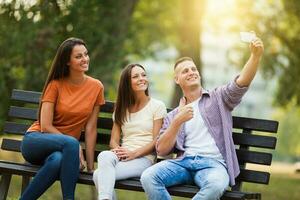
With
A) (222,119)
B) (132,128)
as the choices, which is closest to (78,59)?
(132,128)

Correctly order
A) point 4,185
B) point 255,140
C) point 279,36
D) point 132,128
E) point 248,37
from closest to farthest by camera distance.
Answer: point 248,37 < point 255,140 < point 132,128 < point 4,185 < point 279,36

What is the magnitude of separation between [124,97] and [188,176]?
3.18 ft

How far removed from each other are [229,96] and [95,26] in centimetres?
627

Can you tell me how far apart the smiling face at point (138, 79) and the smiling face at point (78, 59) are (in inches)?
16.7

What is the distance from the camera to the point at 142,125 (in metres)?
6.30

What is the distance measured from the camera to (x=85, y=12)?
1153 centimetres

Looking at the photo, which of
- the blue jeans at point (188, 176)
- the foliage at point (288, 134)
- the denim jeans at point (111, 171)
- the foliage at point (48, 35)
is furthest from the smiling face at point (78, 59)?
the foliage at point (288, 134)

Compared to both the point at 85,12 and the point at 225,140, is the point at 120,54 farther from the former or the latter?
the point at 225,140

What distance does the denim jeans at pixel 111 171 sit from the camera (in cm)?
577

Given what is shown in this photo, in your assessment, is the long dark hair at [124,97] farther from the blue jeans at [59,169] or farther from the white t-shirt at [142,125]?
the blue jeans at [59,169]

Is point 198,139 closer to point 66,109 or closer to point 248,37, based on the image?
point 248,37

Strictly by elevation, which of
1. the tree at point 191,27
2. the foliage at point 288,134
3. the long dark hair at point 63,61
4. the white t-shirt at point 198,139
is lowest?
the foliage at point 288,134

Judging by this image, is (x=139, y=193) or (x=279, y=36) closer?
(x=139, y=193)

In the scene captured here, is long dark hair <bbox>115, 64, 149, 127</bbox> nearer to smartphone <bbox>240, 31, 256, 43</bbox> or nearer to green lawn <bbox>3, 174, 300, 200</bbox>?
smartphone <bbox>240, 31, 256, 43</bbox>
